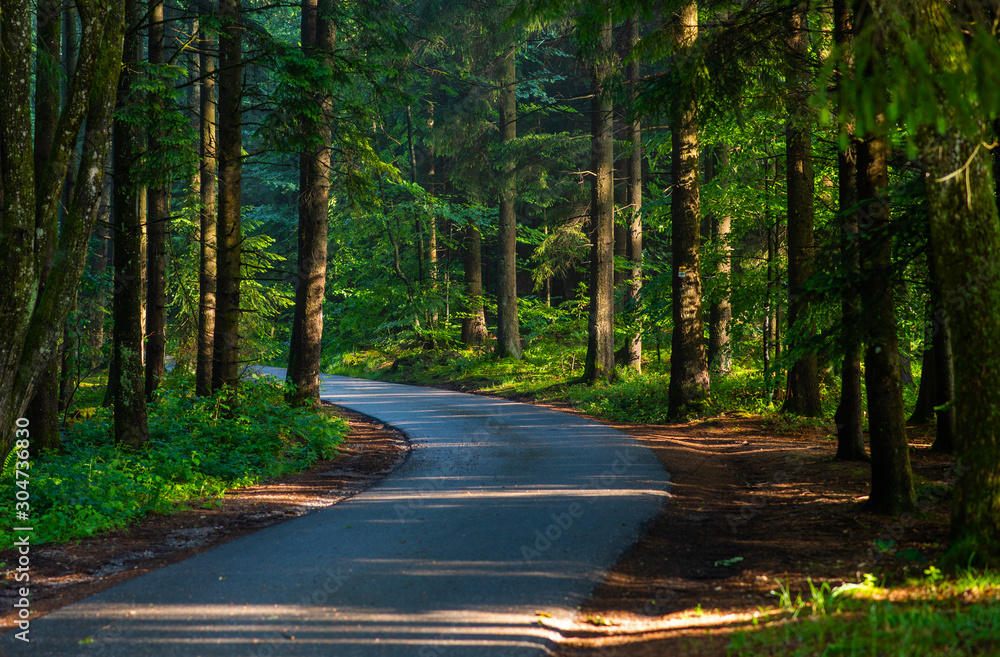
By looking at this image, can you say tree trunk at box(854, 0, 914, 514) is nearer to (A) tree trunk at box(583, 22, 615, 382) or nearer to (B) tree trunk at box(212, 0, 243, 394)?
(B) tree trunk at box(212, 0, 243, 394)

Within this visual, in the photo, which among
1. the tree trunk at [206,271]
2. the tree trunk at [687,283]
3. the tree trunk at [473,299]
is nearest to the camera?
the tree trunk at [206,271]

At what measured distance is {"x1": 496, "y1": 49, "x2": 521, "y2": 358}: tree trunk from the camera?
2711 centimetres

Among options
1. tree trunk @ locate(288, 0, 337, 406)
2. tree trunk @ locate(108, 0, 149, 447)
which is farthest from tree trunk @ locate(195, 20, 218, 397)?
tree trunk @ locate(108, 0, 149, 447)

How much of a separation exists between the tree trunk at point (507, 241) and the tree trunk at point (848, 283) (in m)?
18.3

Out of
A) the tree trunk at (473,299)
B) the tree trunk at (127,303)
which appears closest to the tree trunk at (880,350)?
the tree trunk at (127,303)

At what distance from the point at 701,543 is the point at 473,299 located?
2580 cm

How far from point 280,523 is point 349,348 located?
30.1 metres

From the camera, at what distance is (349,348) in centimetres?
3712

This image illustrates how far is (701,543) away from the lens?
670cm

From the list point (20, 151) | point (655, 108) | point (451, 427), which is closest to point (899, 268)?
point (655, 108)

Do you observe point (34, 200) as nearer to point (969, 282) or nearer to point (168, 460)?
point (168, 460)

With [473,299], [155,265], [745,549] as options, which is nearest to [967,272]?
[745,549]

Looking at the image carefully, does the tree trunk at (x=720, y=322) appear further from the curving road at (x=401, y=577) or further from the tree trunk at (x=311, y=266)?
the curving road at (x=401, y=577)

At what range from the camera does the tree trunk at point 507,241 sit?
2711 centimetres
